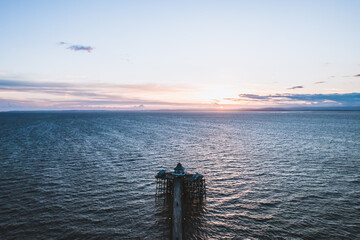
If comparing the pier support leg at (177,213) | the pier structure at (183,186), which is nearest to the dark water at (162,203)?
the pier support leg at (177,213)

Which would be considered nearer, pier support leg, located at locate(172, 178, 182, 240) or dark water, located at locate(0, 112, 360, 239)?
pier support leg, located at locate(172, 178, 182, 240)

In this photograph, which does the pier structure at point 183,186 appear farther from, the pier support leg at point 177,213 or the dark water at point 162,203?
the dark water at point 162,203

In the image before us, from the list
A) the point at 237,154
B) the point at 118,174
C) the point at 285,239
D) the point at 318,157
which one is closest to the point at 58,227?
the point at 118,174

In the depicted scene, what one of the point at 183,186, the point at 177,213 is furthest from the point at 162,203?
the point at 177,213

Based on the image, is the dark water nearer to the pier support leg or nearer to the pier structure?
the pier support leg

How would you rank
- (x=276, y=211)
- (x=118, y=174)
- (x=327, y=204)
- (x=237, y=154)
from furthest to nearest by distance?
(x=237, y=154) < (x=118, y=174) < (x=327, y=204) < (x=276, y=211)

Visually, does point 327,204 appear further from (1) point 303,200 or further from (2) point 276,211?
(2) point 276,211

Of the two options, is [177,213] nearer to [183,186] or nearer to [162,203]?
[162,203]

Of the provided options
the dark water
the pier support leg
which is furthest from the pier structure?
the dark water
